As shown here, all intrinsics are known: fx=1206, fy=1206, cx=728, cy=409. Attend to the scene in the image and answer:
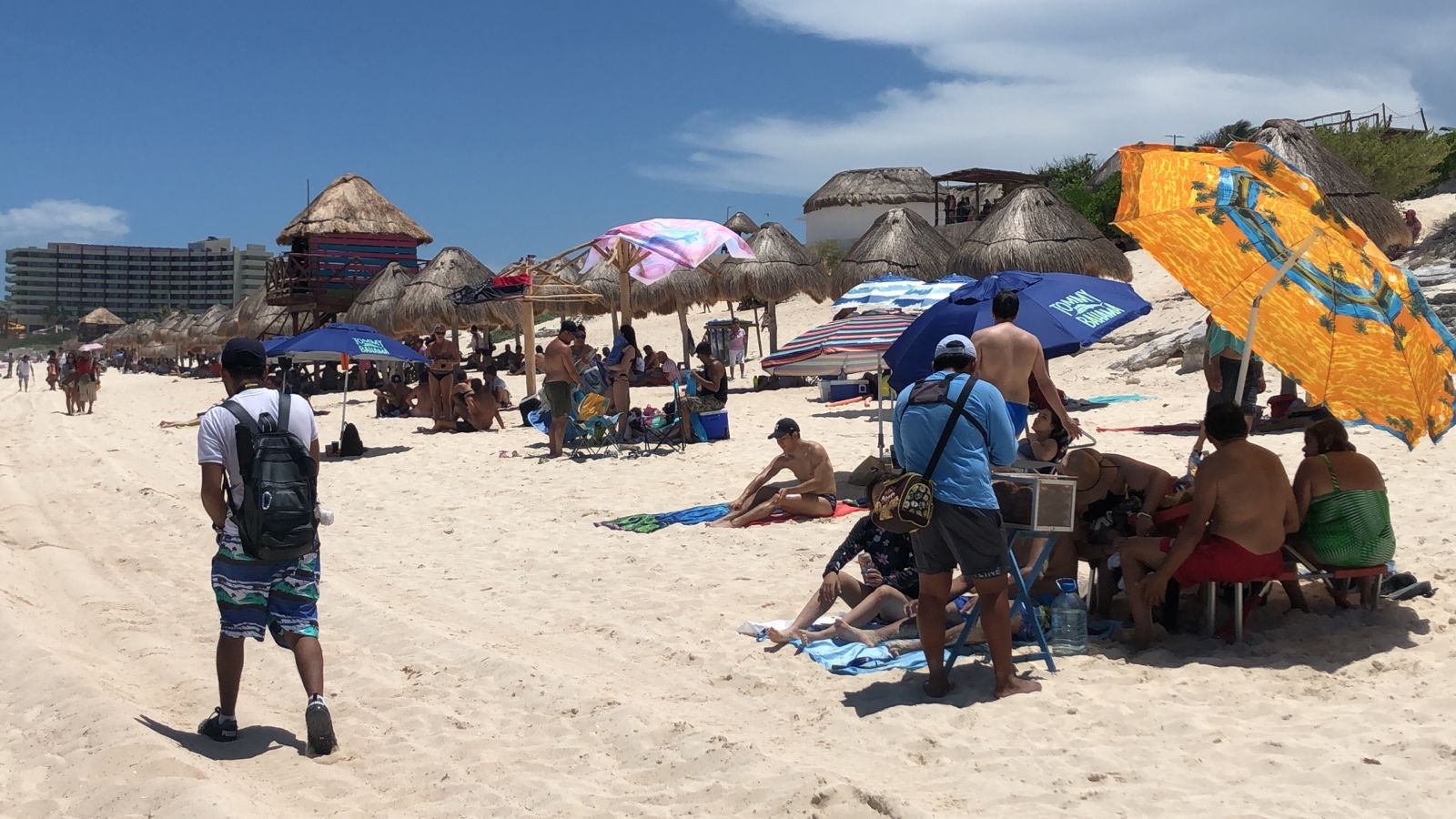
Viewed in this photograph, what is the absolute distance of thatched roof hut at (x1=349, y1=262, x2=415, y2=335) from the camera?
26.2 metres

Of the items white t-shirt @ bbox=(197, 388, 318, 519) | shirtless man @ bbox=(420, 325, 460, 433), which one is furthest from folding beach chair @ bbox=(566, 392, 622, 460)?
white t-shirt @ bbox=(197, 388, 318, 519)

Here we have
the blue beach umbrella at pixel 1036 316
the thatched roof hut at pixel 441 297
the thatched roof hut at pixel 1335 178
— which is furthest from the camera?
the thatched roof hut at pixel 441 297

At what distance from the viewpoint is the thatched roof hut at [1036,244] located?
63.3 feet

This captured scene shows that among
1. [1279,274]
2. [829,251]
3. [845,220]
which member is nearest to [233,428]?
[1279,274]

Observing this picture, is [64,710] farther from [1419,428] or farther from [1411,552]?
[1411,552]

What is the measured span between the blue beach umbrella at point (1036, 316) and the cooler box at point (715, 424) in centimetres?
447

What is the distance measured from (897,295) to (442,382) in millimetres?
5899

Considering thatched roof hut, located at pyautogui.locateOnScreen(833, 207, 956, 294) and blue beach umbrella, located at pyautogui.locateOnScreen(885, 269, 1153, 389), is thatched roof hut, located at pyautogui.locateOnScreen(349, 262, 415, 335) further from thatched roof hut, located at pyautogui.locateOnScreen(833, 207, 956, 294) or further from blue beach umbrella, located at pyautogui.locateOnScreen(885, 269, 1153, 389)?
blue beach umbrella, located at pyautogui.locateOnScreen(885, 269, 1153, 389)

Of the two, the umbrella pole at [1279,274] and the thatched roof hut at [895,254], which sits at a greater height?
the thatched roof hut at [895,254]

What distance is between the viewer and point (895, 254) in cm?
2250

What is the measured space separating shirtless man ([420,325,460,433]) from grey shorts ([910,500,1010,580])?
11.2 meters

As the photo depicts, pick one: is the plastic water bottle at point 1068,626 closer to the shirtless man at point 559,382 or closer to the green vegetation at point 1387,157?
the shirtless man at point 559,382

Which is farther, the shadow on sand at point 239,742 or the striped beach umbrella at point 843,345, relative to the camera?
the striped beach umbrella at point 843,345

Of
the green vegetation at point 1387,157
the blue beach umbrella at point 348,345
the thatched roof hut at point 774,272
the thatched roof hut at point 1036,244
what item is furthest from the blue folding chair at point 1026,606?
the green vegetation at point 1387,157
